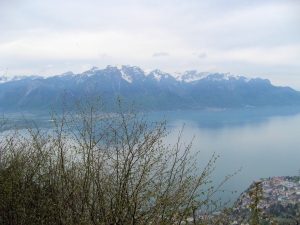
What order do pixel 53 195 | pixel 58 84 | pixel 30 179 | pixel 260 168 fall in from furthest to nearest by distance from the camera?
pixel 58 84, pixel 260 168, pixel 30 179, pixel 53 195

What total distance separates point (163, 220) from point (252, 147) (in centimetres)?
4573

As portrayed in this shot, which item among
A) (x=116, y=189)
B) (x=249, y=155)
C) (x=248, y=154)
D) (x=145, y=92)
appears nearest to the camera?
(x=116, y=189)

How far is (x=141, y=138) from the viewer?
15.2 ft

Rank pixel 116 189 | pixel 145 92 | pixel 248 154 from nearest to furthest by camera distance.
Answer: pixel 116 189 → pixel 248 154 → pixel 145 92

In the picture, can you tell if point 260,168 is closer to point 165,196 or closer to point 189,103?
point 165,196

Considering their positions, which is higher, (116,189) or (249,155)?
(116,189)

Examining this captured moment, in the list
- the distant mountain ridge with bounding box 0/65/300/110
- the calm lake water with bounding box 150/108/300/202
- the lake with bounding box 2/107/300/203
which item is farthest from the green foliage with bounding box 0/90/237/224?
the distant mountain ridge with bounding box 0/65/300/110

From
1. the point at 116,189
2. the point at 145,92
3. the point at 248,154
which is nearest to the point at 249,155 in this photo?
the point at 248,154

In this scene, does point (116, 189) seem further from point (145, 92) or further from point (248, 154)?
point (145, 92)

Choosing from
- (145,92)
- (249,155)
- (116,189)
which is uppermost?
(145,92)

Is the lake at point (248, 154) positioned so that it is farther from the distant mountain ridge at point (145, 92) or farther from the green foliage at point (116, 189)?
the distant mountain ridge at point (145, 92)

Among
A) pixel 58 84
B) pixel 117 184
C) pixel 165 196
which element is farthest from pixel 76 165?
pixel 58 84

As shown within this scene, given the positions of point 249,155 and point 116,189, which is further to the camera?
point 249,155

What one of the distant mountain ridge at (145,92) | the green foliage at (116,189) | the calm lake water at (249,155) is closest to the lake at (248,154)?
the calm lake water at (249,155)
